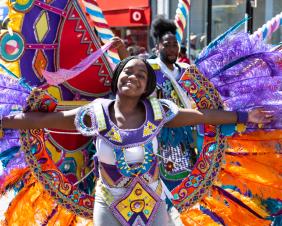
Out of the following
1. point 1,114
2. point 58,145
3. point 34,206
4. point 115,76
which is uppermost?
point 115,76

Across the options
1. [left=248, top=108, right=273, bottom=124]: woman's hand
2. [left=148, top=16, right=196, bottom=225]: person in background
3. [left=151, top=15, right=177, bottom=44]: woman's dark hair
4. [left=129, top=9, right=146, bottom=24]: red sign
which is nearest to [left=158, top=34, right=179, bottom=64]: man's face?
[left=148, top=16, right=196, bottom=225]: person in background

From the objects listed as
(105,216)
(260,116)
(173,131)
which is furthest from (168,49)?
(105,216)

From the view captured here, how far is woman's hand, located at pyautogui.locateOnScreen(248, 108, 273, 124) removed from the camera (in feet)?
11.2

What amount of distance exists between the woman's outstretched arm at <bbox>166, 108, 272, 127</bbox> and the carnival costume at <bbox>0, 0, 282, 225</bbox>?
65 millimetres

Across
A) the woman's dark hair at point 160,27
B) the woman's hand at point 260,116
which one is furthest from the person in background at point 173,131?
the woman's hand at point 260,116

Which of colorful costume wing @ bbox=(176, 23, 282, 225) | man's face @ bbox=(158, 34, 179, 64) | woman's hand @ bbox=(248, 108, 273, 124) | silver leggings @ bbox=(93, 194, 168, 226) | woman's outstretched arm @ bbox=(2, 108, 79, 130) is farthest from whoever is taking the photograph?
man's face @ bbox=(158, 34, 179, 64)

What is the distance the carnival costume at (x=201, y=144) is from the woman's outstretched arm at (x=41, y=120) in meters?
0.06

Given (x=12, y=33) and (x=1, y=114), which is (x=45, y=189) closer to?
(x=1, y=114)

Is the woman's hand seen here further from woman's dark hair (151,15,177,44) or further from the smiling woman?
woman's dark hair (151,15,177,44)

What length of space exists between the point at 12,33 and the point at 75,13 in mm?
450

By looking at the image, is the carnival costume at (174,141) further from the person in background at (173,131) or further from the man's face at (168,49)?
the man's face at (168,49)

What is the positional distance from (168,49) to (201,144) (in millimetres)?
1029

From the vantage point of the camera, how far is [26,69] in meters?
3.87

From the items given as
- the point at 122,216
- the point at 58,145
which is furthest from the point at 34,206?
the point at 122,216
